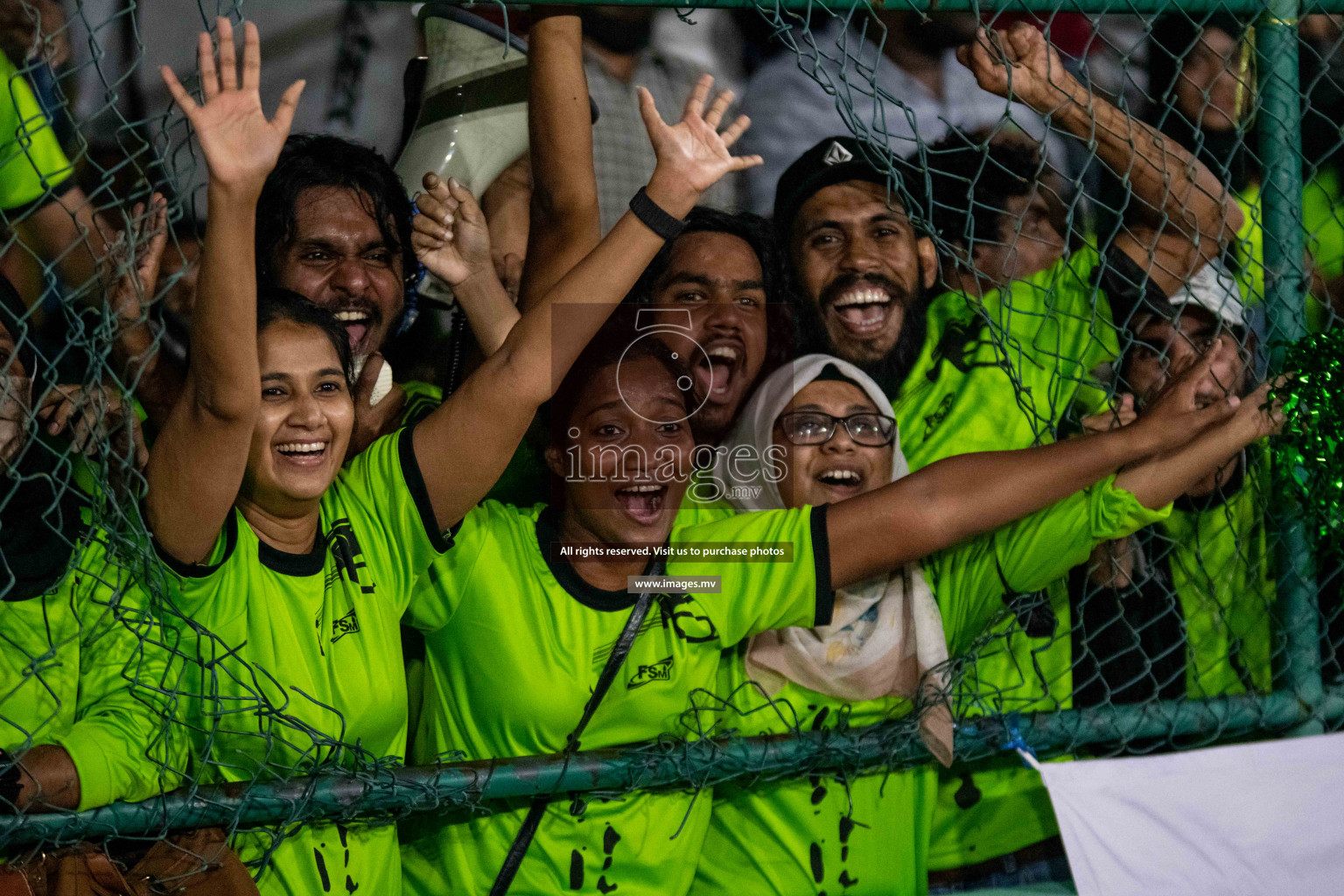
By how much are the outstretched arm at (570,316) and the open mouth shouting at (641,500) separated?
0.95 feet

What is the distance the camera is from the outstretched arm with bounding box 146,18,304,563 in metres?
1.66

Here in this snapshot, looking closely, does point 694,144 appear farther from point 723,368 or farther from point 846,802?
point 846,802

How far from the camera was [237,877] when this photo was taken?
182 cm

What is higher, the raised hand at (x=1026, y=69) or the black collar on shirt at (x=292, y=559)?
the raised hand at (x=1026, y=69)

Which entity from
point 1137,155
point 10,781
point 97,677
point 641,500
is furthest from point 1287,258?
point 10,781

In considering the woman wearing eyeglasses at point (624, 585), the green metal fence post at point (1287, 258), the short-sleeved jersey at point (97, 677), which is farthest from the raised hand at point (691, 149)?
the green metal fence post at point (1287, 258)

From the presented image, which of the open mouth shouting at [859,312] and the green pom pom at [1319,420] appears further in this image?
the open mouth shouting at [859,312]

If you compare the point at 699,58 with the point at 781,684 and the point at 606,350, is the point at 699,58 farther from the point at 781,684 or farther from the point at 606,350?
the point at 781,684

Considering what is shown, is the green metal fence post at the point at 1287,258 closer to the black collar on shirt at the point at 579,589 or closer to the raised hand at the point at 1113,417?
the raised hand at the point at 1113,417

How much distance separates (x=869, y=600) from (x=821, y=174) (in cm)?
107

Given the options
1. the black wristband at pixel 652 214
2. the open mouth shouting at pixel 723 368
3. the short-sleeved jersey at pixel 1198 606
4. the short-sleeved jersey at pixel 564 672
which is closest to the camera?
the black wristband at pixel 652 214

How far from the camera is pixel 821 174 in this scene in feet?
9.45

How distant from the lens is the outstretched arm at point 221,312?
166 centimetres

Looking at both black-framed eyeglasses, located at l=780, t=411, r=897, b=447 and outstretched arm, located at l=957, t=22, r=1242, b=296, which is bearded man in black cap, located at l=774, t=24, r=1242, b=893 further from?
black-framed eyeglasses, located at l=780, t=411, r=897, b=447
